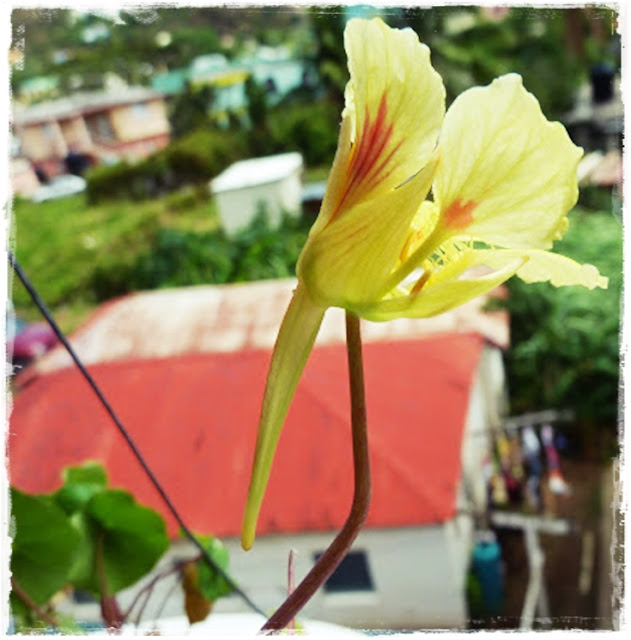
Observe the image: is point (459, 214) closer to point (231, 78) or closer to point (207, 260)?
point (207, 260)

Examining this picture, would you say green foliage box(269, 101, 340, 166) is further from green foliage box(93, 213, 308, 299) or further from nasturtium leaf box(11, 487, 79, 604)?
nasturtium leaf box(11, 487, 79, 604)

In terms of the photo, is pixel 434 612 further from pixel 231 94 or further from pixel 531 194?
pixel 231 94

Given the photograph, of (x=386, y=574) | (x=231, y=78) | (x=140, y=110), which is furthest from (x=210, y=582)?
(x=140, y=110)

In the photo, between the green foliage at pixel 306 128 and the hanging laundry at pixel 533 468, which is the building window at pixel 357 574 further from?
the green foliage at pixel 306 128

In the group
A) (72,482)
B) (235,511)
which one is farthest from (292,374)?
(235,511)

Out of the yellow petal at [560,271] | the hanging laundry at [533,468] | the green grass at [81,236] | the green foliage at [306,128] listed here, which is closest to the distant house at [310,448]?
the hanging laundry at [533,468]

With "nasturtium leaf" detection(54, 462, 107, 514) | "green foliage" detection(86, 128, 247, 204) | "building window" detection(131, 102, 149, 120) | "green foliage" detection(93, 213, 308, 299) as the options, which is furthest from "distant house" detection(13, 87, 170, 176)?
"nasturtium leaf" detection(54, 462, 107, 514)

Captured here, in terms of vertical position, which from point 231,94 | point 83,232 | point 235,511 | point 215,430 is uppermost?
point 231,94
